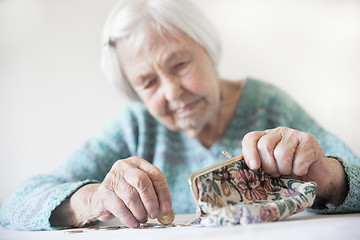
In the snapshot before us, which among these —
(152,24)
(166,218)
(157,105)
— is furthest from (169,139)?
(166,218)

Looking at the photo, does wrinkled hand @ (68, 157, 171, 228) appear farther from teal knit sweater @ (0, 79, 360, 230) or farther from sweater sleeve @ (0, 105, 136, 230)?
teal knit sweater @ (0, 79, 360, 230)

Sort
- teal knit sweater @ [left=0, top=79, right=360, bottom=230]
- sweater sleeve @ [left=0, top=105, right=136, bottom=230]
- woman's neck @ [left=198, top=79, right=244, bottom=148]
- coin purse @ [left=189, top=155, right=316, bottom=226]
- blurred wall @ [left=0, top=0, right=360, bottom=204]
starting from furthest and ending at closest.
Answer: blurred wall @ [left=0, top=0, right=360, bottom=204] → woman's neck @ [left=198, top=79, right=244, bottom=148] → teal knit sweater @ [left=0, top=79, right=360, bottom=230] → sweater sleeve @ [left=0, top=105, right=136, bottom=230] → coin purse @ [left=189, top=155, right=316, bottom=226]

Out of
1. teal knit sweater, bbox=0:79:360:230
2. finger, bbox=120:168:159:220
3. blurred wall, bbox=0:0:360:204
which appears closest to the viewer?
finger, bbox=120:168:159:220

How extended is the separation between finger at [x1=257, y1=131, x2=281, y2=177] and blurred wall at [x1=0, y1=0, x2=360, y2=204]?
1.00 m

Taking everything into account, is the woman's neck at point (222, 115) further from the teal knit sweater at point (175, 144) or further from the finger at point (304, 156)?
the finger at point (304, 156)

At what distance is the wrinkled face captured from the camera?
925 mm

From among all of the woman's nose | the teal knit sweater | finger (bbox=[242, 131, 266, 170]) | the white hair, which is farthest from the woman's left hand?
the white hair

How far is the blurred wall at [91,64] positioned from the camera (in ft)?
4.68

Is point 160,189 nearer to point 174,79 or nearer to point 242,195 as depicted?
point 242,195

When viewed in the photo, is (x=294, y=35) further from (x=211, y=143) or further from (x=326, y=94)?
(x=211, y=143)

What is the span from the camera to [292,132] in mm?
523

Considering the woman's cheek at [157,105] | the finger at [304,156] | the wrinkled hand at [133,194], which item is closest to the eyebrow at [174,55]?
the woman's cheek at [157,105]

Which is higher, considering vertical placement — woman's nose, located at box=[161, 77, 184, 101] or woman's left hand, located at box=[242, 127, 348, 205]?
woman's nose, located at box=[161, 77, 184, 101]

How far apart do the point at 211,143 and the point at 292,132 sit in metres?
0.57
